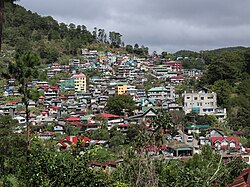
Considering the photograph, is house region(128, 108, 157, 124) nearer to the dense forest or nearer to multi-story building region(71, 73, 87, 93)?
the dense forest

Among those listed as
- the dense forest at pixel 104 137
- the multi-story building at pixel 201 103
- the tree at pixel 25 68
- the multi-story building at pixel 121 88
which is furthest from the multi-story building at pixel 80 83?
the tree at pixel 25 68

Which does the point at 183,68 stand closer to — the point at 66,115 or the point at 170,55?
the point at 170,55

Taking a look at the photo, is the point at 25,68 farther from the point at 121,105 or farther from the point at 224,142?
the point at 121,105

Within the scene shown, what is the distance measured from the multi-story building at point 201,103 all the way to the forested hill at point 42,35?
27.9m

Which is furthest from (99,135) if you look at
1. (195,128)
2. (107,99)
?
(107,99)

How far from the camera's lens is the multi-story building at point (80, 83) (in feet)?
143

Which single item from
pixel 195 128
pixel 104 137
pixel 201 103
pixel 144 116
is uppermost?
pixel 201 103

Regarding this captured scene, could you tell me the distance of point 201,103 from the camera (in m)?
32.9

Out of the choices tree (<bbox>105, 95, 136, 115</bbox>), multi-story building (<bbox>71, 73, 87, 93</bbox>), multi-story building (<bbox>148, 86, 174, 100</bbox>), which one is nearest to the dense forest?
multi-story building (<bbox>148, 86, 174, 100</bbox>)

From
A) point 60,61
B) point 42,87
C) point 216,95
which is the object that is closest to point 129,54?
point 60,61

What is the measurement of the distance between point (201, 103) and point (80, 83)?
16.3 metres

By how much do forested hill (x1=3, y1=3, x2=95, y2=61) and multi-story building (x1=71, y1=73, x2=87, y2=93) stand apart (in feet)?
41.6

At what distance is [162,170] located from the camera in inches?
355

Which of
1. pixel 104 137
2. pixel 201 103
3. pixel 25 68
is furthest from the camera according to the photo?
pixel 201 103
